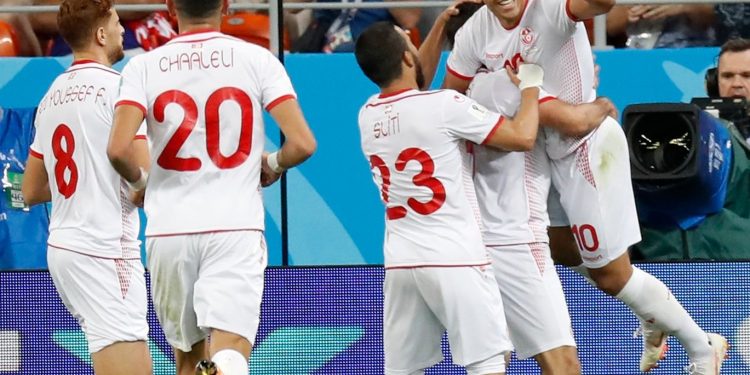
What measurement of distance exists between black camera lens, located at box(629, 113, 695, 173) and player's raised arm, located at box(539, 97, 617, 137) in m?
1.21

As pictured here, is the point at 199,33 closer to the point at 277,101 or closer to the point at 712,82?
the point at 277,101

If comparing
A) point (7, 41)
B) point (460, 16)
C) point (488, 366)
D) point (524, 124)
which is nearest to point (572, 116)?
point (524, 124)

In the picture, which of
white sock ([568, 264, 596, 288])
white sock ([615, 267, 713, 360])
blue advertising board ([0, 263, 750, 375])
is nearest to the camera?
white sock ([615, 267, 713, 360])

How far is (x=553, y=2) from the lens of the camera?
5.93 meters

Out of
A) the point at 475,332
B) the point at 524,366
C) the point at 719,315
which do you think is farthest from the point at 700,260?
the point at 475,332

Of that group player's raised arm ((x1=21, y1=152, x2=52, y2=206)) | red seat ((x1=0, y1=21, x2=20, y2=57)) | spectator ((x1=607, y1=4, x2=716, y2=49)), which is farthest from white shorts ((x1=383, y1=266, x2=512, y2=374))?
red seat ((x1=0, y1=21, x2=20, y2=57))

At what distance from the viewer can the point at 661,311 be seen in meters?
6.45

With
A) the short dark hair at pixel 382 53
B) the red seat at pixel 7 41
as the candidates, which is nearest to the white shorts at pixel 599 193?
the short dark hair at pixel 382 53

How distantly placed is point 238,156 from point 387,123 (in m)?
0.70

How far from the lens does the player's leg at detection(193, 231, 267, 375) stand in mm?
5367

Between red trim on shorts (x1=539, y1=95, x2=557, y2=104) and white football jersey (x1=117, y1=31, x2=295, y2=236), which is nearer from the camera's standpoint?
white football jersey (x1=117, y1=31, x2=295, y2=236)

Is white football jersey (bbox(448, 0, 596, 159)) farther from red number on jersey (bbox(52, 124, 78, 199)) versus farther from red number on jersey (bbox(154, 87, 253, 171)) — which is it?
red number on jersey (bbox(52, 124, 78, 199))

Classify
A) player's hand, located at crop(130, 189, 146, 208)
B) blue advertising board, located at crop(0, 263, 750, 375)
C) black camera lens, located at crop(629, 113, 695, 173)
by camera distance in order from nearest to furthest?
1. player's hand, located at crop(130, 189, 146, 208)
2. blue advertising board, located at crop(0, 263, 750, 375)
3. black camera lens, located at crop(629, 113, 695, 173)

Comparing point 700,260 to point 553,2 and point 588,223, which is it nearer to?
point 588,223
